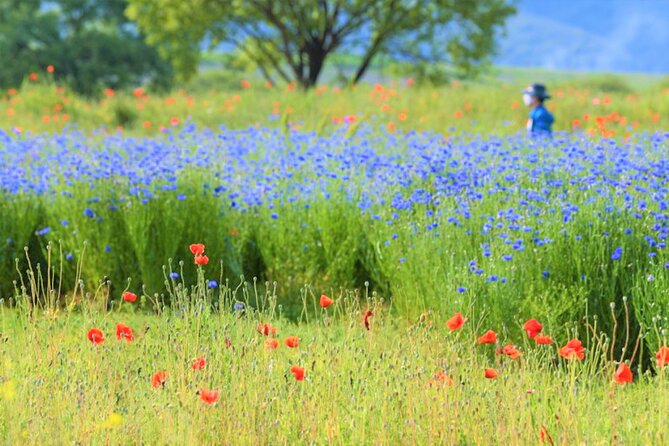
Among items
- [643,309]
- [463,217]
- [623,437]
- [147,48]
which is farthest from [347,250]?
[147,48]

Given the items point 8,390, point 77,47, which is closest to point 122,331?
point 8,390

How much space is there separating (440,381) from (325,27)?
64.6 ft

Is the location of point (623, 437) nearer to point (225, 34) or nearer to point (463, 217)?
point (463, 217)

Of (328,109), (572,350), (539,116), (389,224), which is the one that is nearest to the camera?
(572,350)

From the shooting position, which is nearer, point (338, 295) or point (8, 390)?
point (8, 390)

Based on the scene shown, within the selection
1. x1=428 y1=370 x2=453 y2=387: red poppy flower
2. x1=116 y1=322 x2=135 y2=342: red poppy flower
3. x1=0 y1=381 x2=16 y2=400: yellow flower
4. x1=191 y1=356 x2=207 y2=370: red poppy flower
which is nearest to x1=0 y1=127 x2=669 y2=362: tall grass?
x1=428 y1=370 x2=453 y2=387: red poppy flower

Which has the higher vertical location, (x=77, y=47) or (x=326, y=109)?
(x=77, y=47)

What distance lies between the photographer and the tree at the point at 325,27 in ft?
73.8

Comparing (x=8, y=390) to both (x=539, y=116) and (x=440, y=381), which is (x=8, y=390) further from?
(x=539, y=116)

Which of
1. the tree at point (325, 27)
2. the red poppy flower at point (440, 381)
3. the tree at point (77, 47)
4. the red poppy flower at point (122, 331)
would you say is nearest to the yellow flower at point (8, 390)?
the red poppy flower at point (122, 331)

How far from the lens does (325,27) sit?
22875 millimetres

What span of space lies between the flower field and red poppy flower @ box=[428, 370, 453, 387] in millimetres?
14

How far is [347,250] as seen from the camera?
6.75 m

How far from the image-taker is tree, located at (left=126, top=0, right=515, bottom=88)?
22.5 m
